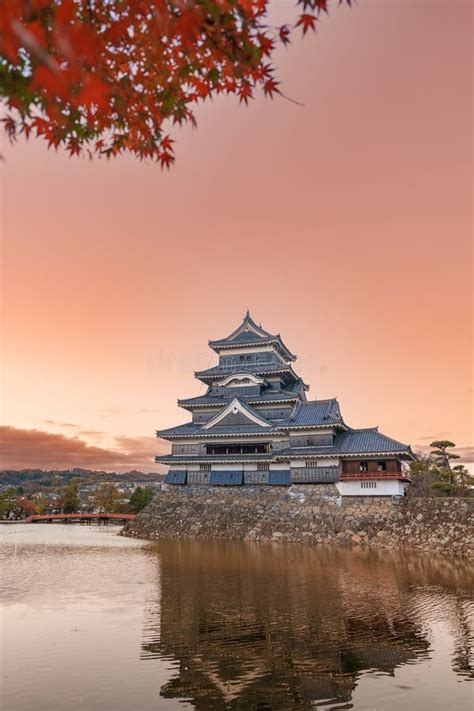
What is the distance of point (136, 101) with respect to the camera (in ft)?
14.1

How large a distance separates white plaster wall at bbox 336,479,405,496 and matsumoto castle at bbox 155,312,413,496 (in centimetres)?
6

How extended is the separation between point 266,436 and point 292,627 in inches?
871

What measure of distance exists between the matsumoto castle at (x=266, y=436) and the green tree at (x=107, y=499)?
21009mm

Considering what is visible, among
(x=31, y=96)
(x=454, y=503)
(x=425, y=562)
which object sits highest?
(x=31, y=96)

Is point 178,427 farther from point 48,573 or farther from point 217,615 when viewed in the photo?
point 217,615

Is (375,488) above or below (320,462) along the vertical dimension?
below

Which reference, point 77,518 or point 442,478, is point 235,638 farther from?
point 77,518

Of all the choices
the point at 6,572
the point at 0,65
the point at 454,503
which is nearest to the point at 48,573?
the point at 6,572

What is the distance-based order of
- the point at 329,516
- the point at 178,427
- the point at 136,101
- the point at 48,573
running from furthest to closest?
the point at 178,427, the point at 329,516, the point at 48,573, the point at 136,101

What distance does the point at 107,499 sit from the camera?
2024 inches

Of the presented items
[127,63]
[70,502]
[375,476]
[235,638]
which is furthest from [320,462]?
[70,502]

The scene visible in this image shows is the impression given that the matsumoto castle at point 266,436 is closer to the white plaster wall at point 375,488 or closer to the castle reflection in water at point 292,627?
the white plaster wall at point 375,488

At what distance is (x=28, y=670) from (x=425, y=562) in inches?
718

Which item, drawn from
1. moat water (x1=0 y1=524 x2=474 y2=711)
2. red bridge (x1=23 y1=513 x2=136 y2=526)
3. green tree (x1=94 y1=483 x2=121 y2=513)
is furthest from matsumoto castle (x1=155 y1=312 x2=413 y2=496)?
green tree (x1=94 y1=483 x2=121 y2=513)
